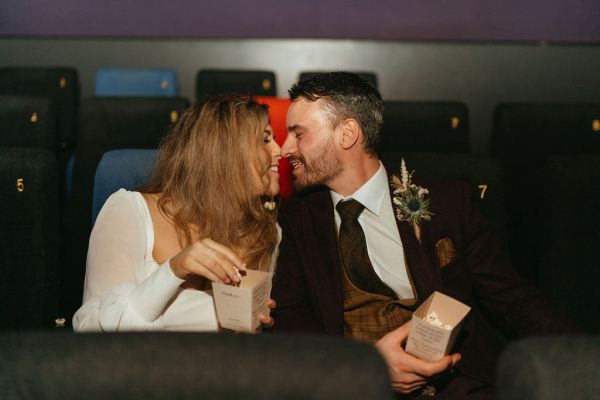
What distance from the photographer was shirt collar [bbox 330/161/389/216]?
6.11 ft

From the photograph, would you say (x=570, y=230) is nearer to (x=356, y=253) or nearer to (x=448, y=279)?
(x=448, y=279)

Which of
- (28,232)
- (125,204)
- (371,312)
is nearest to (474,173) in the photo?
(371,312)

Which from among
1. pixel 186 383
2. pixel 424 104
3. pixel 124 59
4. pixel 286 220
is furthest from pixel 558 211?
pixel 124 59

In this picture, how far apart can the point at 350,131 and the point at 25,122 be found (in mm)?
1449

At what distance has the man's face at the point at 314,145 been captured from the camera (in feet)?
6.29

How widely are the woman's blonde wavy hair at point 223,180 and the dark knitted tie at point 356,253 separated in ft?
0.69

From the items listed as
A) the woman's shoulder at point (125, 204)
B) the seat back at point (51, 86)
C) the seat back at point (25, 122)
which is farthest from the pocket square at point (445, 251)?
the seat back at point (51, 86)

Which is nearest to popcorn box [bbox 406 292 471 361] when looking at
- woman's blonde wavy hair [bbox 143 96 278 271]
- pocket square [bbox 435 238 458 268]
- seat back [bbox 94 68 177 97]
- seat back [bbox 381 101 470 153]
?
pocket square [bbox 435 238 458 268]

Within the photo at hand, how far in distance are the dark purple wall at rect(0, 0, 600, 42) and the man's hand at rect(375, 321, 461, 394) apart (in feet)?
10.4

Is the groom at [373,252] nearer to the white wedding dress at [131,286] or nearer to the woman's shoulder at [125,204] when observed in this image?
the white wedding dress at [131,286]

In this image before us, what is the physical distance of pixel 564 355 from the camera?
2.54ft

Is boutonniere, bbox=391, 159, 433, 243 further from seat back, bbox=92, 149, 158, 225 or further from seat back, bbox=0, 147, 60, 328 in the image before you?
seat back, bbox=0, 147, 60, 328

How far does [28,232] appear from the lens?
5.88ft

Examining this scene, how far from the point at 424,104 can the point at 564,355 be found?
80.8 inches
